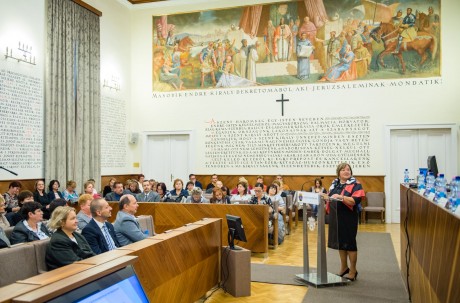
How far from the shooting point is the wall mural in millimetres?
11406

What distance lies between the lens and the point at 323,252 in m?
5.53

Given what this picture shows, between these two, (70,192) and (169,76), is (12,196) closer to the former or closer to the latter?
(70,192)

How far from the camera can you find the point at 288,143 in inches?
486

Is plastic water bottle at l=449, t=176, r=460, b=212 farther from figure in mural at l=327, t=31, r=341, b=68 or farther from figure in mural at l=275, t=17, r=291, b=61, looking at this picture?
figure in mural at l=275, t=17, r=291, b=61

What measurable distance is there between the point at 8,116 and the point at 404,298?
798 centimetres

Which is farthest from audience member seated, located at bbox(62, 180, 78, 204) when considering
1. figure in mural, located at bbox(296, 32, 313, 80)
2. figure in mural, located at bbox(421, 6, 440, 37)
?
figure in mural, located at bbox(421, 6, 440, 37)

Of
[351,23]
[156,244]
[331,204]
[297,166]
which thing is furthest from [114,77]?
[156,244]

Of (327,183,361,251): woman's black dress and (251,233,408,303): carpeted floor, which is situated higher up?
(327,183,361,251): woman's black dress

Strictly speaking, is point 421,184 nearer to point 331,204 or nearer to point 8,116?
point 331,204

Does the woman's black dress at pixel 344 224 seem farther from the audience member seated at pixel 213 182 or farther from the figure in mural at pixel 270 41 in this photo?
the figure in mural at pixel 270 41

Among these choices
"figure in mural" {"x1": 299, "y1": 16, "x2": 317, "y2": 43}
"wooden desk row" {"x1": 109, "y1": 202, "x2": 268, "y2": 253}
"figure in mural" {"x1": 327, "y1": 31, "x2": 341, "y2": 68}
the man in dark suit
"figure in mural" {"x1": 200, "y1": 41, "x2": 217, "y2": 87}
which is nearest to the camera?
the man in dark suit

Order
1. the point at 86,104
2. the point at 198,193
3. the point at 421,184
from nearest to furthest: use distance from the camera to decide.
A: the point at 421,184, the point at 198,193, the point at 86,104

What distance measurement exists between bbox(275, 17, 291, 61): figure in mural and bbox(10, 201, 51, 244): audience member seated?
8.89 meters

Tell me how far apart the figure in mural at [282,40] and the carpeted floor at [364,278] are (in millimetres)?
6184
